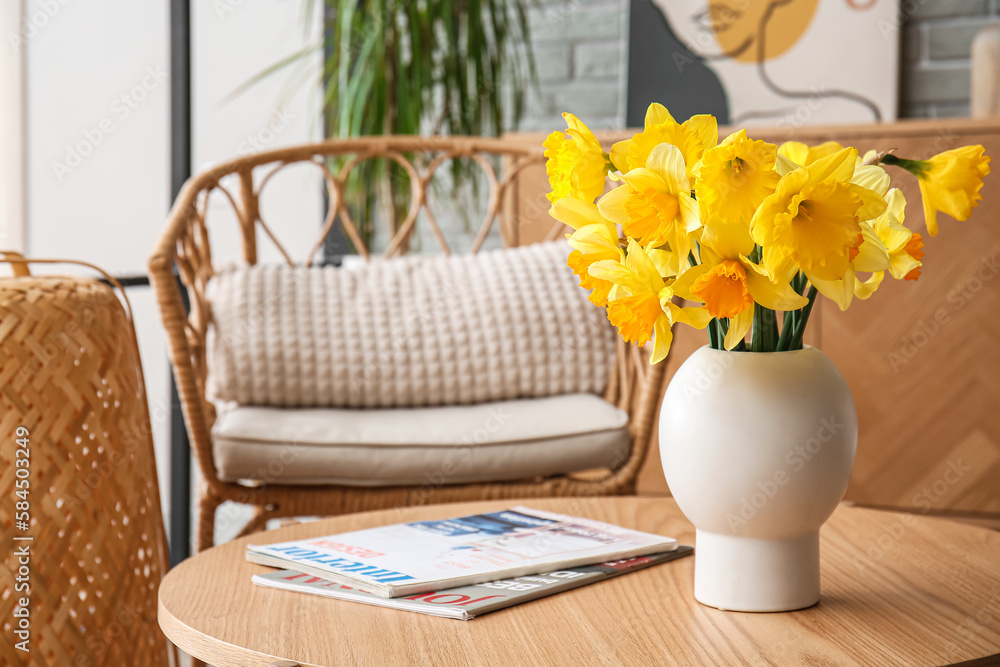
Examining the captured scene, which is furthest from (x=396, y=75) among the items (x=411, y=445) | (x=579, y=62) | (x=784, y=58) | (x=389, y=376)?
(x=411, y=445)

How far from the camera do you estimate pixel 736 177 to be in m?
0.56

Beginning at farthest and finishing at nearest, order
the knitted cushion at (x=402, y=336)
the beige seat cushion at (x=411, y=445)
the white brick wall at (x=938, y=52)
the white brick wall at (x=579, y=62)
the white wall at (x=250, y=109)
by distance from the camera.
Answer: the white brick wall at (x=579, y=62)
the white wall at (x=250, y=109)
the white brick wall at (x=938, y=52)
the knitted cushion at (x=402, y=336)
the beige seat cushion at (x=411, y=445)

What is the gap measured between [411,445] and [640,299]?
833mm

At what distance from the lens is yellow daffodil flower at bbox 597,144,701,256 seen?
584 millimetres

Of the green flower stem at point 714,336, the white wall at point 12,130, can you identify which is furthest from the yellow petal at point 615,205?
the white wall at point 12,130

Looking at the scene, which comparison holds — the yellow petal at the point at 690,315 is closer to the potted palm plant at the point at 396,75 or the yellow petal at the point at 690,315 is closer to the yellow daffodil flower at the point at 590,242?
the yellow daffodil flower at the point at 590,242

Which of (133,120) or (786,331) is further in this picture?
(133,120)

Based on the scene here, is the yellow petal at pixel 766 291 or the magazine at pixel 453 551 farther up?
the yellow petal at pixel 766 291

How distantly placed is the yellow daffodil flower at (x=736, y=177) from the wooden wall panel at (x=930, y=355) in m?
1.48

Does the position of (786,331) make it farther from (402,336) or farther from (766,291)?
(402,336)

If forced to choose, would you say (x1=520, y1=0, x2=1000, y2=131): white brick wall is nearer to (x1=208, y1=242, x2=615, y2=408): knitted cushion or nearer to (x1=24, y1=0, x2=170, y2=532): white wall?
(x1=24, y1=0, x2=170, y2=532): white wall

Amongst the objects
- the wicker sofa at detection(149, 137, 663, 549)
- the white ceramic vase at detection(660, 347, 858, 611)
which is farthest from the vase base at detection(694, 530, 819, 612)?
the wicker sofa at detection(149, 137, 663, 549)

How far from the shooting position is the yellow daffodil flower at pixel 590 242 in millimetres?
635

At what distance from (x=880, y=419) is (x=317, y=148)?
137 centimetres
